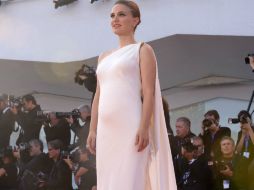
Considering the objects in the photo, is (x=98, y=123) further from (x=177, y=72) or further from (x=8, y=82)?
(x=8, y=82)

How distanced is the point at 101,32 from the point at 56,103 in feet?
7.26

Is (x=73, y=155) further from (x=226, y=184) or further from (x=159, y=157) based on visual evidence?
(x=159, y=157)

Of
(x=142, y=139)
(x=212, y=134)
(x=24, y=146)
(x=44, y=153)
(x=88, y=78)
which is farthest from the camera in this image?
(x=24, y=146)

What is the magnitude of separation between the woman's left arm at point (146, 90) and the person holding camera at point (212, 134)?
3093 mm

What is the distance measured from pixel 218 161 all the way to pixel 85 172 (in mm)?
1648

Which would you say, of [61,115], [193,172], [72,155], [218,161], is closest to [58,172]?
[72,155]

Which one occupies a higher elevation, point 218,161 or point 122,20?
point 122,20

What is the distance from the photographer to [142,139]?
3.13 metres

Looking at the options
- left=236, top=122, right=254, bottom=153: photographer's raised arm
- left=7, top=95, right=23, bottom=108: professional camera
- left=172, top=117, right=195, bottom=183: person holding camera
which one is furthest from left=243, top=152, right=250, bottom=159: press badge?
left=7, top=95, right=23, bottom=108: professional camera

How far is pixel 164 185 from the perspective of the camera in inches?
127

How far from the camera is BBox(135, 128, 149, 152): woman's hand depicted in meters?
3.13

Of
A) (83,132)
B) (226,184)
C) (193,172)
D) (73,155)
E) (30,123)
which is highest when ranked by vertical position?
(30,123)

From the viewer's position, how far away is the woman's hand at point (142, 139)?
3.13 meters

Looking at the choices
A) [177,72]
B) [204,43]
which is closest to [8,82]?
[177,72]
